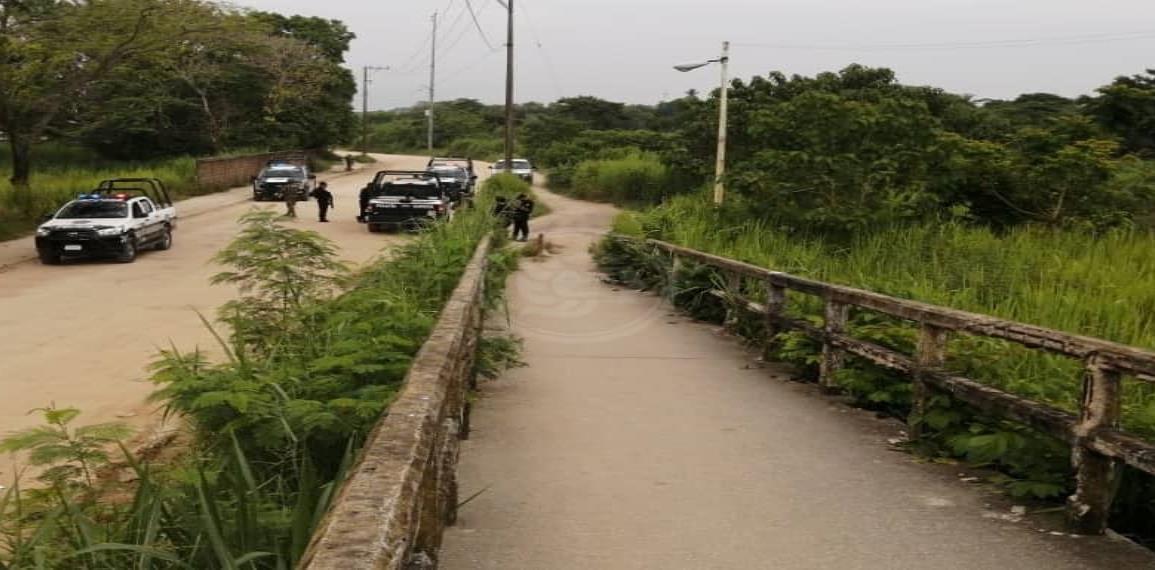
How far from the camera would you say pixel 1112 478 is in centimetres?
433

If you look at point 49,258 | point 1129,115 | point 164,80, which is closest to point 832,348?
point 49,258

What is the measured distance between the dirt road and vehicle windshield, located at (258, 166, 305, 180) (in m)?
13.7

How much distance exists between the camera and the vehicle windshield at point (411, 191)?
27875 mm

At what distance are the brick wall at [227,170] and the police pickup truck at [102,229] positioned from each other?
21879 millimetres

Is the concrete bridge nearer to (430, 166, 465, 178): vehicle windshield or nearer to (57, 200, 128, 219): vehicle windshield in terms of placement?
(57, 200, 128, 219): vehicle windshield

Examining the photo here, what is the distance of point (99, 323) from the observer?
13.4 metres

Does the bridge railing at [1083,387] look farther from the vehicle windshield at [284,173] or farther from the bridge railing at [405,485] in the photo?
the vehicle windshield at [284,173]

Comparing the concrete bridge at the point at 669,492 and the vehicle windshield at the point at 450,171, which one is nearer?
the concrete bridge at the point at 669,492

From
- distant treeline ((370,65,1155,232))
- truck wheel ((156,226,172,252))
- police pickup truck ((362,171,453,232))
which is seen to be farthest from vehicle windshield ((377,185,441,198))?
distant treeline ((370,65,1155,232))

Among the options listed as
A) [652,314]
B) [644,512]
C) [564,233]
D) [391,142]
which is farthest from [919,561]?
[391,142]

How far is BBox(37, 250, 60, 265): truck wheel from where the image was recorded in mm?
20353

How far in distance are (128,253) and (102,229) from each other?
73 cm

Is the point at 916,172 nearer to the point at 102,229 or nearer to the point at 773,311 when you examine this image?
the point at 773,311

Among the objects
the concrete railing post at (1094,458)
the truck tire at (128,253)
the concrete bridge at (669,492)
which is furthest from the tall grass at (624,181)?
the concrete railing post at (1094,458)
